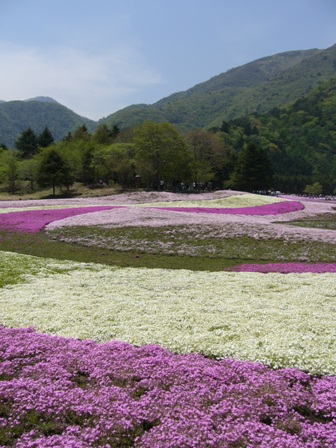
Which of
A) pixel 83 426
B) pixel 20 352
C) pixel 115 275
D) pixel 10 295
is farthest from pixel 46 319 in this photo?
pixel 115 275

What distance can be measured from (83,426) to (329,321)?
9.47 m

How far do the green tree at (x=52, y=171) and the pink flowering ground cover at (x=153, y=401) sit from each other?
3061 inches

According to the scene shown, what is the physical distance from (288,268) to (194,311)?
1274cm

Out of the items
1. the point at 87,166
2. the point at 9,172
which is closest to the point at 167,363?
the point at 87,166

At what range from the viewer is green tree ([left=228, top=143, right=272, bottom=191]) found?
106125 mm

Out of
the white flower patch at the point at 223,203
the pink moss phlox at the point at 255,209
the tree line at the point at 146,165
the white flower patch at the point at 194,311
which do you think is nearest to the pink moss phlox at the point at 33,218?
the pink moss phlox at the point at 255,209

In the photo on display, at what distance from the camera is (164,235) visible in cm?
3441

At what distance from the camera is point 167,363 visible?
31.2 feet

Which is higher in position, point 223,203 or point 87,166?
point 87,166

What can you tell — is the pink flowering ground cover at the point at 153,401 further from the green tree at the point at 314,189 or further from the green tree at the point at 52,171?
the green tree at the point at 314,189

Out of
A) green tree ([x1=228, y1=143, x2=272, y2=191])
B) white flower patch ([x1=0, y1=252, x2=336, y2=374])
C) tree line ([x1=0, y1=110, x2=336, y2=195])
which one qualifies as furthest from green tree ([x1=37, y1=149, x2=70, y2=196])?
white flower patch ([x1=0, y1=252, x2=336, y2=374])

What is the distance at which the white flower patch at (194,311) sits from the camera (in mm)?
10562

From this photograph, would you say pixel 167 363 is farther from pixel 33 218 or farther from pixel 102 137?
pixel 102 137

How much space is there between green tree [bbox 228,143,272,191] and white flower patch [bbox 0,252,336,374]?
87.8 m
